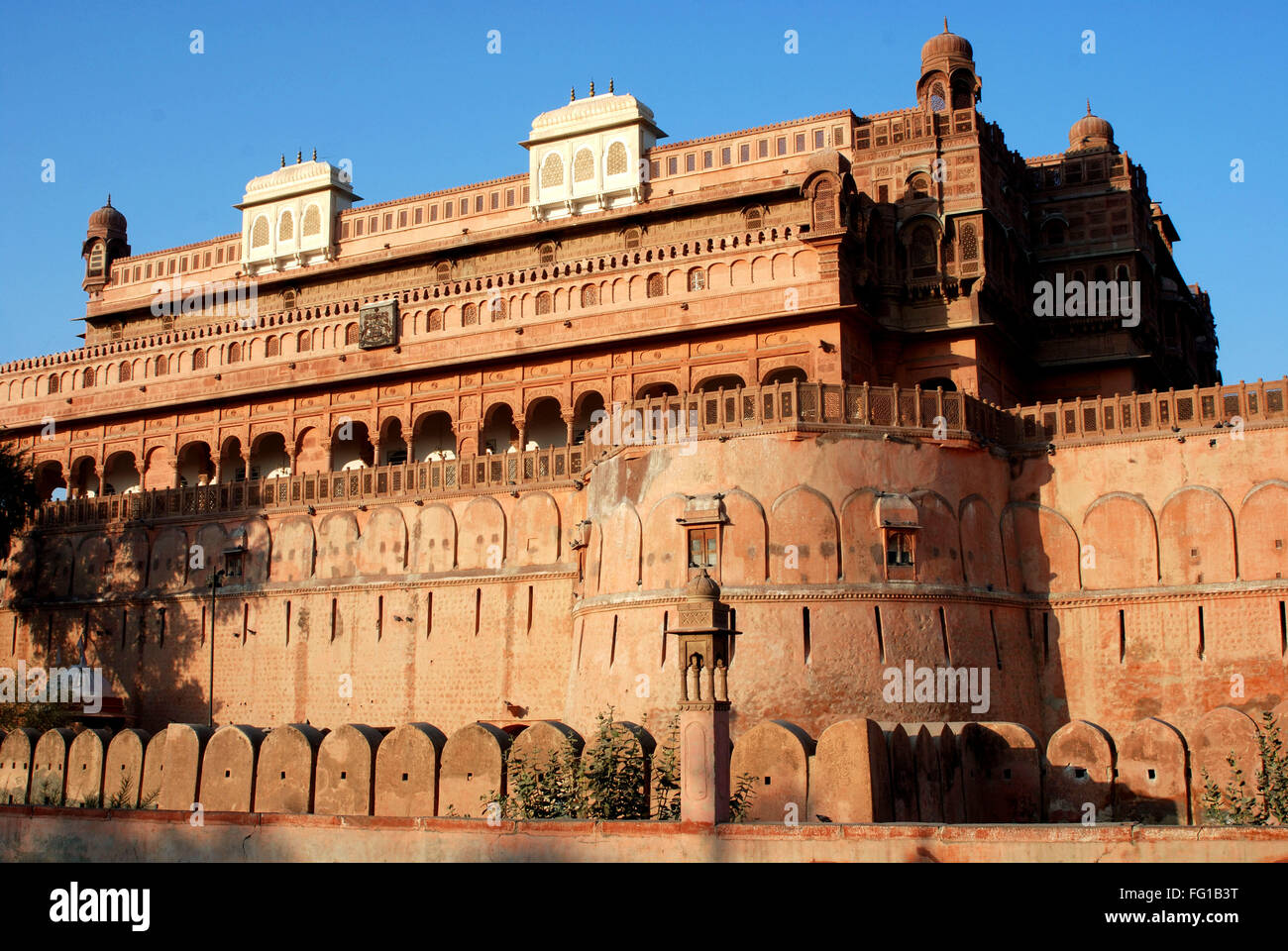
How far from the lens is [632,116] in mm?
46812

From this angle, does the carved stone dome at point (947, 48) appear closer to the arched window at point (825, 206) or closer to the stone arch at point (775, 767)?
the arched window at point (825, 206)

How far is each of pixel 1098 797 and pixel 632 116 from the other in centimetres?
3012

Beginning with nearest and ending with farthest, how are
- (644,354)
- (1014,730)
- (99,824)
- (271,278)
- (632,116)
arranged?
(99,824) < (1014,730) < (644,354) < (632,116) < (271,278)

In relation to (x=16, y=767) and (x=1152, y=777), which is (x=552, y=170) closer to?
(x=16, y=767)

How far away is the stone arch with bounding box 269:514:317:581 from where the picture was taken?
129 ft

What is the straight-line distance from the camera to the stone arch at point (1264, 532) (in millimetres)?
28172

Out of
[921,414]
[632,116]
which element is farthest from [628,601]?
[632,116]

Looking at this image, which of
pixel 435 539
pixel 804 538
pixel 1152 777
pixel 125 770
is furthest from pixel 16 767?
pixel 1152 777

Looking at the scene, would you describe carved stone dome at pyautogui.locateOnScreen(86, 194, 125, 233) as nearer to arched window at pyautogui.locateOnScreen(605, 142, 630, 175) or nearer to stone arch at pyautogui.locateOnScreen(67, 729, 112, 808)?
arched window at pyautogui.locateOnScreen(605, 142, 630, 175)

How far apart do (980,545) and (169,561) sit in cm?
2406

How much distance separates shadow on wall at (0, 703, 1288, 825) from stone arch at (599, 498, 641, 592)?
7.89 metres

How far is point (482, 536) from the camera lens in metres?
36.6

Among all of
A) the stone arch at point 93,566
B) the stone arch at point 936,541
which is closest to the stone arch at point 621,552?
the stone arch at point 936,541
